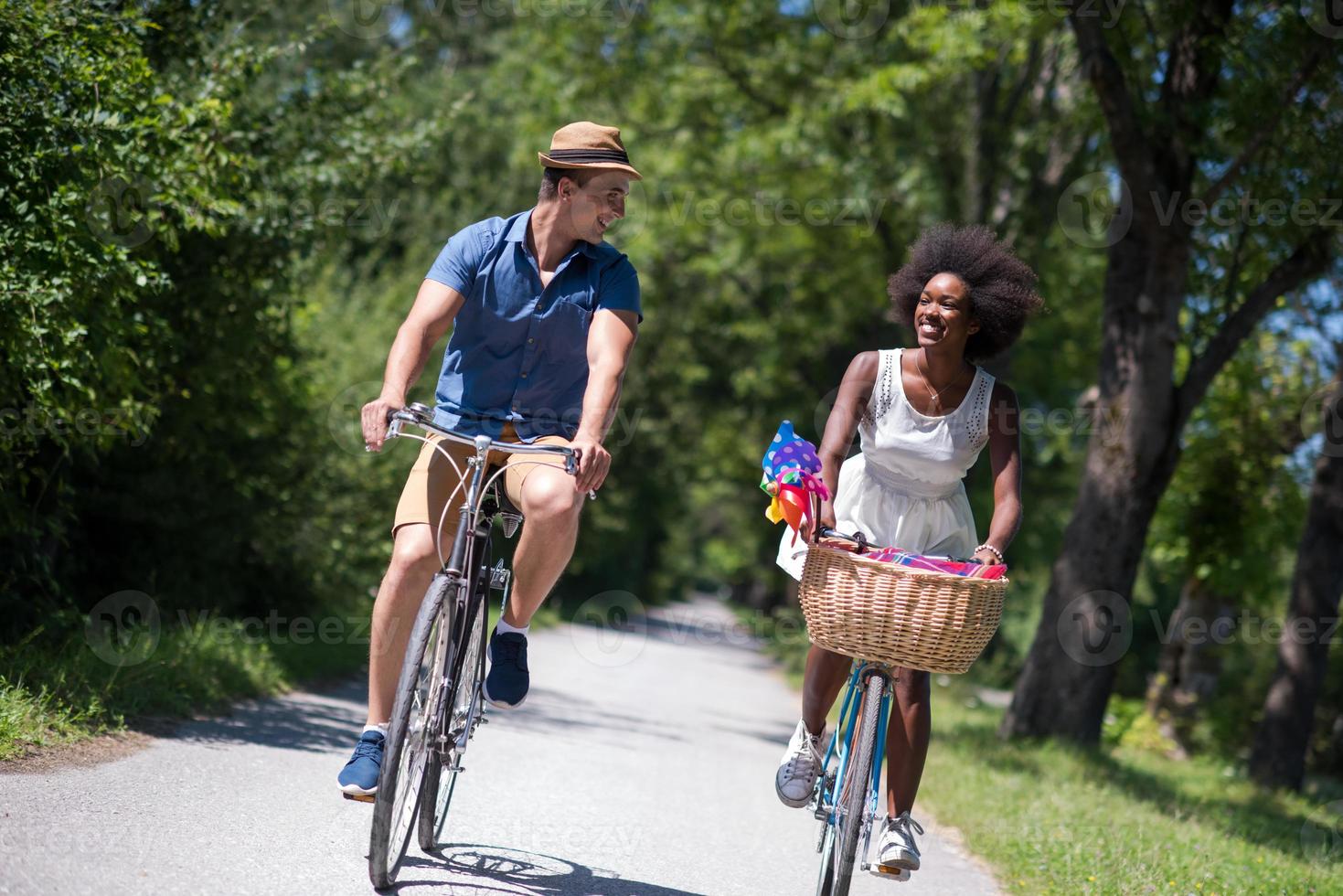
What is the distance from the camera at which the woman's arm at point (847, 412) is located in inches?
180

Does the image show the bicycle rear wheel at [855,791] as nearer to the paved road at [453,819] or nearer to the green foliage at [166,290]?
the paved road at [453,819]

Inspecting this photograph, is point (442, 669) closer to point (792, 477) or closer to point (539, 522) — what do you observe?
point (539, 522)

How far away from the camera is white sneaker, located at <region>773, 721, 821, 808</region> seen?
4793 millimetres

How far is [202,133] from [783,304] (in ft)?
62.6

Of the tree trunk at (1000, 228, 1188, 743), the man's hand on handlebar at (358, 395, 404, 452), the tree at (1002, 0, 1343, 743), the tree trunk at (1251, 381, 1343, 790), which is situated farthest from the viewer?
the tree trunk at (1251, 381, 1343, 790)

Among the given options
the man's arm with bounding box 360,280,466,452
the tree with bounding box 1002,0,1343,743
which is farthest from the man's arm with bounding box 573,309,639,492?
the tree with bounding box 1002,0,1343,743

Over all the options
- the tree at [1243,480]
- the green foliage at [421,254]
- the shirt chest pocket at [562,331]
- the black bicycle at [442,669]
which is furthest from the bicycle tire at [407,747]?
the tree at [1243,480]

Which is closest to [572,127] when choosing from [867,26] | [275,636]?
[275,636]

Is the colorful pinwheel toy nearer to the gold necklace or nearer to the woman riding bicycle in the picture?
the woman riding bicycle

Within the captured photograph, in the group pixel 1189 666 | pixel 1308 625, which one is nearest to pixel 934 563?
pixel 1308 625

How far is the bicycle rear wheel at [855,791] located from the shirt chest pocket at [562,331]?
1.50 metres

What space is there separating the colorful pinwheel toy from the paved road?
4.76 feet

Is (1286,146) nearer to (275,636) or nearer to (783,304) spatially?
(275,636)

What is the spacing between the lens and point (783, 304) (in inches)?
1035
